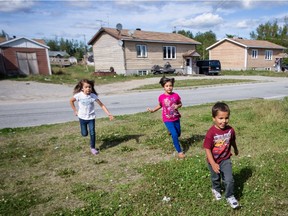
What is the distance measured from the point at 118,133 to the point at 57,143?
1716mm

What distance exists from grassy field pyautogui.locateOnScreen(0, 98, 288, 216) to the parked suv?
2645 cm

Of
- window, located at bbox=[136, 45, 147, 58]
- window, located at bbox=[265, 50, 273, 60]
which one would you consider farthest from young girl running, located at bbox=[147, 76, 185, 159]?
window, located at bbox=[265, 50, 273, 60]

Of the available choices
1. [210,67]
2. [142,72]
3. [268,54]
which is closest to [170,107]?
[142,72]

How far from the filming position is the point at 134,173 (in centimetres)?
456

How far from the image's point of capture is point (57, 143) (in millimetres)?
6457

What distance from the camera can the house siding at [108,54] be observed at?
102ft

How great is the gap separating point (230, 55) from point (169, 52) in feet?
45.6

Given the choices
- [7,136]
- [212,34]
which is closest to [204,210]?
[7,136]

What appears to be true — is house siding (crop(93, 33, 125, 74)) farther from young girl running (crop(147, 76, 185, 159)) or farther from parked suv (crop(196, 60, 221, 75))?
young girl running (crop(147, 76, 185, 159))

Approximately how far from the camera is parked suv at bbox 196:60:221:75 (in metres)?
32.7

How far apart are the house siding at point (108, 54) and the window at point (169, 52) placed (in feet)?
23.4

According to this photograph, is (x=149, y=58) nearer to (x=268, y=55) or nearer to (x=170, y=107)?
(x=268, y=55)

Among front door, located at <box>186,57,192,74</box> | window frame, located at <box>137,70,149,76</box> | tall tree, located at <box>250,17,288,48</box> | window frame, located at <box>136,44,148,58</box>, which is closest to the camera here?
window frame, located at <box>136,44,148,58</box>

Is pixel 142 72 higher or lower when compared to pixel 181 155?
higher
